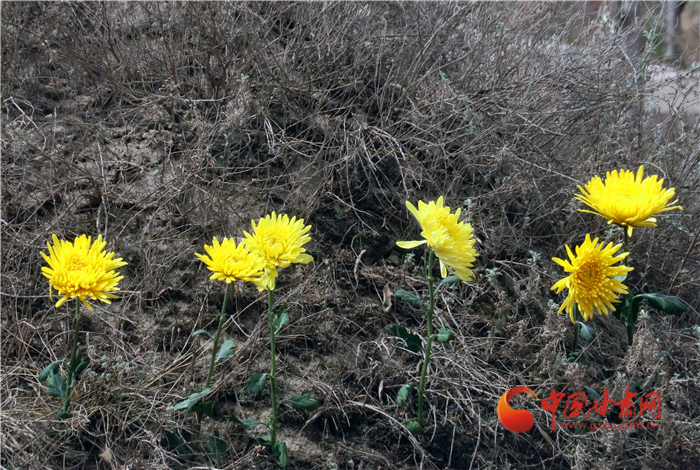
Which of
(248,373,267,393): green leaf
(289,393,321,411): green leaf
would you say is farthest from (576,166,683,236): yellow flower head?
(248,373,267,393): green leaf

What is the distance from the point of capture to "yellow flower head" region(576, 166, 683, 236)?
206 centimetres

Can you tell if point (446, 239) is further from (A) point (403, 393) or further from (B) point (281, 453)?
(B) point (281, 453)

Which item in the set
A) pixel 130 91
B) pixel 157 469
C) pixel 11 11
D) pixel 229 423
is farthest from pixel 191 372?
pixel 11 11

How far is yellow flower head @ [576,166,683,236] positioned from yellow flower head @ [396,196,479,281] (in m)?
0.53

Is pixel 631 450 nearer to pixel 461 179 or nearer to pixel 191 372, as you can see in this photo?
pixel 461 179

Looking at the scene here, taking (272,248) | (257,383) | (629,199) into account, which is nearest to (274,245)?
(272,248)

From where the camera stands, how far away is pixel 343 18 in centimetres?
363

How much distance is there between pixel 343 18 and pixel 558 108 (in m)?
1.53

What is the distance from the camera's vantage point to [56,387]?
2.05 metres

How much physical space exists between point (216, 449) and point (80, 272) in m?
0.83

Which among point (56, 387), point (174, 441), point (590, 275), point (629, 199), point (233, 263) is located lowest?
point (174, 441)

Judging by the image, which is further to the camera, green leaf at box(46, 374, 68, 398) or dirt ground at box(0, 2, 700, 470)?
dirt ground at box(0, 2, 700, 470)

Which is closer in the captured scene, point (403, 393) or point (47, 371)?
point (47, 371)

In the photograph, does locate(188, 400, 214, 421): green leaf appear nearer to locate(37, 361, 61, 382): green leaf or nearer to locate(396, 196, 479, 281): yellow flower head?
locate(37, 361, 61, 382): green leaf
